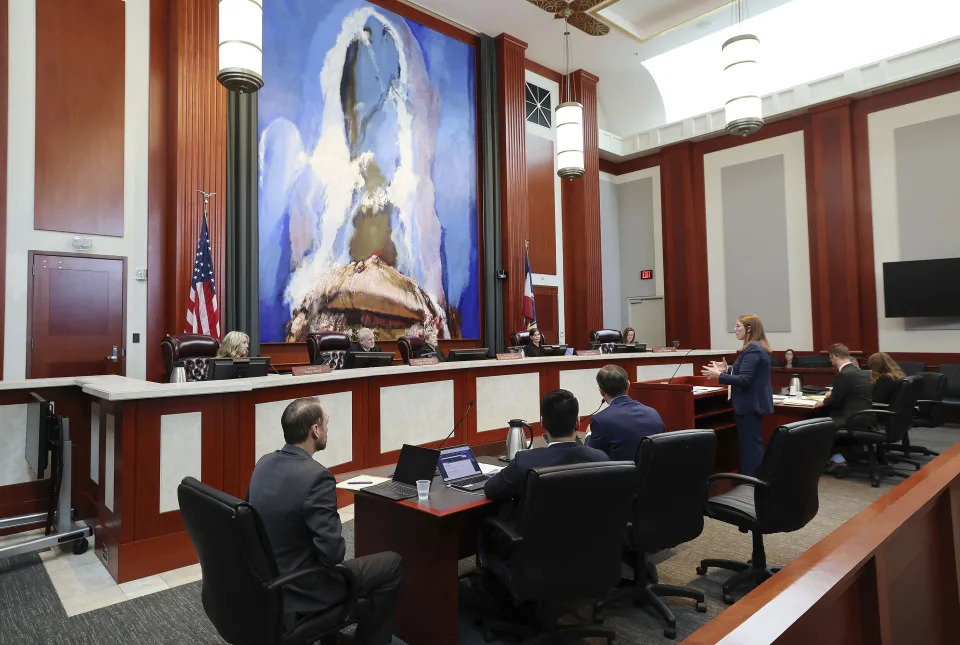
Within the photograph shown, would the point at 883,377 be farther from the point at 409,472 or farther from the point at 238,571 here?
the point at 238,571

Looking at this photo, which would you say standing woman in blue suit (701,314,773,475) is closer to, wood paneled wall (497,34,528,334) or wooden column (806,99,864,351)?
wood paneled wall (497,34,528,334)

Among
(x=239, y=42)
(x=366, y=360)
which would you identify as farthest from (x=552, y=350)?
(x=239, y=42)

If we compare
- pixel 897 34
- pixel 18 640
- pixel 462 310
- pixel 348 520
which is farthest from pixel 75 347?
pixel 897 34

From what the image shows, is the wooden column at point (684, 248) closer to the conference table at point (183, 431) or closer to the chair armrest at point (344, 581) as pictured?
the conference table at point (183, 431)

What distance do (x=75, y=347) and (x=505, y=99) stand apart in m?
6.88

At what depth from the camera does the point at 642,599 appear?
2.61m

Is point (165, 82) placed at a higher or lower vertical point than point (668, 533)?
higher

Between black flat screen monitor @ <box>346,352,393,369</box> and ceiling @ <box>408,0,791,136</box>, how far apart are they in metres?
6.07

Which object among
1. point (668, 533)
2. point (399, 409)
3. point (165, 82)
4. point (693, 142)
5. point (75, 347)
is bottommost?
point (668, 533)

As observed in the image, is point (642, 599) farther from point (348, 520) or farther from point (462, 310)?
point (462, 310)

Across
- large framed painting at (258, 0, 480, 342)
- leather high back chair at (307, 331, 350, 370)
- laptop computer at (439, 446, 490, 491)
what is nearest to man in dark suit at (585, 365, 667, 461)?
laptop computer at (439, 446, 490, 491)

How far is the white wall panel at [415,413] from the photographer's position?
180 inches

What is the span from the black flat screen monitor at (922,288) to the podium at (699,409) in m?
5.18

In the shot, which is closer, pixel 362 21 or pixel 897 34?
pixel 362 21
